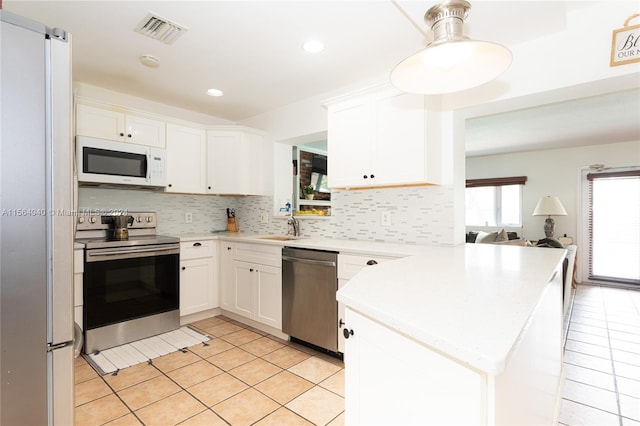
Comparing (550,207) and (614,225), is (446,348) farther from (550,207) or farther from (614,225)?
(614,225)

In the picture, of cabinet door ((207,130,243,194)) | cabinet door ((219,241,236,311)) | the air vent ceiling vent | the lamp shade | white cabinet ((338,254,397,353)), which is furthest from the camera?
the lamp shade

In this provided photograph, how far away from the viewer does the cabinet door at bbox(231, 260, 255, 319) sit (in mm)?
3084

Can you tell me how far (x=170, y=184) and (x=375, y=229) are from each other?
7.24 ft

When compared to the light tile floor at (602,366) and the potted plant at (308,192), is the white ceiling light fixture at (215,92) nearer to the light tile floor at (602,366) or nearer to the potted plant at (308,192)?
the potted plant at (308,192)

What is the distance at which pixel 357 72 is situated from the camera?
2.75 metres

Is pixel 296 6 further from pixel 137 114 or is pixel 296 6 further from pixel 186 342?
pixel 186 342

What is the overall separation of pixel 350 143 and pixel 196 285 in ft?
6.99

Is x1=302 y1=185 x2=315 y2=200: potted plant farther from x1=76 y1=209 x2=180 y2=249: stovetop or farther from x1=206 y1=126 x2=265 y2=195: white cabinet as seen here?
x1=76 y1=209 x2=180 y2=249: stovetop

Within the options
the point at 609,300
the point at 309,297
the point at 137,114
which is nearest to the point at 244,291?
the point at 309,297

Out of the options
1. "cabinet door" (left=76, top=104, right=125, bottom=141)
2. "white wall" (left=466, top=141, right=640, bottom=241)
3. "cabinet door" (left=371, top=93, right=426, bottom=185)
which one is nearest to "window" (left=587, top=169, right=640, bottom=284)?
"white wall" (left=466, top=141, right=640, bottom=241)

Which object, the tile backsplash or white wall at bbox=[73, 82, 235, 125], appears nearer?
the tile backsplash

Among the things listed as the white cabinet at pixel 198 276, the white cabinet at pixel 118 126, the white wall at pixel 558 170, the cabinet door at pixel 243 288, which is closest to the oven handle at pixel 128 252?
the white cabinet at pixel 198 276

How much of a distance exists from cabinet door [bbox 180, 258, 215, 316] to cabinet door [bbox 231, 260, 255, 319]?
31 centimetres

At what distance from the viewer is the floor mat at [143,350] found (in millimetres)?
2381
